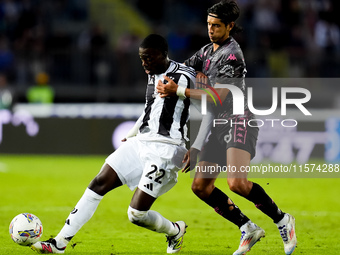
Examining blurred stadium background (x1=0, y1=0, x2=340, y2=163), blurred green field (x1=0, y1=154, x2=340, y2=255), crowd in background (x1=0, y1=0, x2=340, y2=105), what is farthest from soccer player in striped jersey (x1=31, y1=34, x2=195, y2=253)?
Answer: crowd in background (x1=0, y1=0, x2=340, y2=105)

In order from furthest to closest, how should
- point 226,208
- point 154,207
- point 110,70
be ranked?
point 110,70 < point 154,207 < point 226,208

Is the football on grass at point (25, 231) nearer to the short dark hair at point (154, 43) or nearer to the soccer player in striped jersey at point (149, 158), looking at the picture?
the soccer player in striped jersey at point (149, 158)

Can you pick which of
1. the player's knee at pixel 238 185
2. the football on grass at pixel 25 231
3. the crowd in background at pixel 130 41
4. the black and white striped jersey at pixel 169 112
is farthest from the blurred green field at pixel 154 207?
the crowd in background at pixel 130 41

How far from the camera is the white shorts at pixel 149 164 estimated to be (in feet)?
20.1

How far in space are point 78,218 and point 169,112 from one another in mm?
1260

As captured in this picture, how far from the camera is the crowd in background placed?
1630 centimetres

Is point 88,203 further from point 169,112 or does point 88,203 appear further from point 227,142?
point 227,142

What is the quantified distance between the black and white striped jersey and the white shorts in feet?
0.30

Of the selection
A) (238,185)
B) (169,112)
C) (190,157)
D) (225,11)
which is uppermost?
(225,11)

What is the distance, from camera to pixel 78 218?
619 cm

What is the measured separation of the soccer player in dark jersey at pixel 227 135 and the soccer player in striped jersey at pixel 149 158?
0.18 metres

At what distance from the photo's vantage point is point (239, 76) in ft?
20.2

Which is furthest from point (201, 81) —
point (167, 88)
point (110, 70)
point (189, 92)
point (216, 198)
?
point (110, 70)

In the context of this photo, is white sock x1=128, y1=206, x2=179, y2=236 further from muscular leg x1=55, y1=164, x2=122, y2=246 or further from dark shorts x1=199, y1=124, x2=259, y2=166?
dark shorts x1=199, y1=124, x2=259, y2=166
